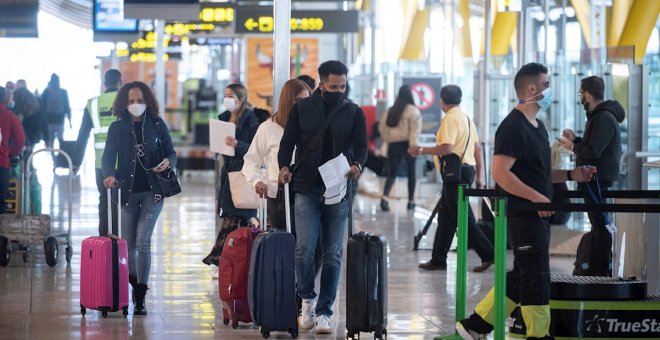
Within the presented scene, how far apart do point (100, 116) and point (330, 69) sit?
382 cm

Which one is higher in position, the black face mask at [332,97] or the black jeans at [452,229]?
the black face mask at [332,97]

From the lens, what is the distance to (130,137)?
33.0 ft

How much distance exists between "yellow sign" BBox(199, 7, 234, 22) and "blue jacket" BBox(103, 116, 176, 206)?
16354 mm

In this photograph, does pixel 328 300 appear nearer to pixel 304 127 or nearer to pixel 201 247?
pixel 304 127

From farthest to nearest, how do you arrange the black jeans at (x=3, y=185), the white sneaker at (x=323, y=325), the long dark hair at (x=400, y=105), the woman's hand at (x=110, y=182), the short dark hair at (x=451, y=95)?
the long dark hair at (x=400, y=105)
the black jeans at (x=3, y=185)
the short dark hair at (x=451, y=95)
the woman's hand at (x=110, y=182)
the white sneaker at (x=323, y=325)

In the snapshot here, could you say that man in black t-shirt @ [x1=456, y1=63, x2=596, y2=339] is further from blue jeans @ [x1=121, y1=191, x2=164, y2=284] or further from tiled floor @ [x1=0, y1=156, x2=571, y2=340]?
blue jeans @ [x1=121, y1=191, x2=164, y2=284]

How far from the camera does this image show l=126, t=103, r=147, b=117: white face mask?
32.8ft

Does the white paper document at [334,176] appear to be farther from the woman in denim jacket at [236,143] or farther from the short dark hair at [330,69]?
the woman in denim jacket at [236,143]

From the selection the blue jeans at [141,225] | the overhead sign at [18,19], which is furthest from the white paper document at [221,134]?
the overhead sign at [18,19]

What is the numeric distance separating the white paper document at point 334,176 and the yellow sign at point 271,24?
1316 centimetres

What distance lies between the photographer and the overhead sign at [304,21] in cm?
2192

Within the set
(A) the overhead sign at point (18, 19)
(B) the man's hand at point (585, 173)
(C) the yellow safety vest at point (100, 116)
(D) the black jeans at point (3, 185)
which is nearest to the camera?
(B) the man's hand at point (585, 173)

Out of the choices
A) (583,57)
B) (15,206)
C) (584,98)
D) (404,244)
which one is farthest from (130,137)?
(583,57)

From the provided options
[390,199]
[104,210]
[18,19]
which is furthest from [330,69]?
[390,199]
